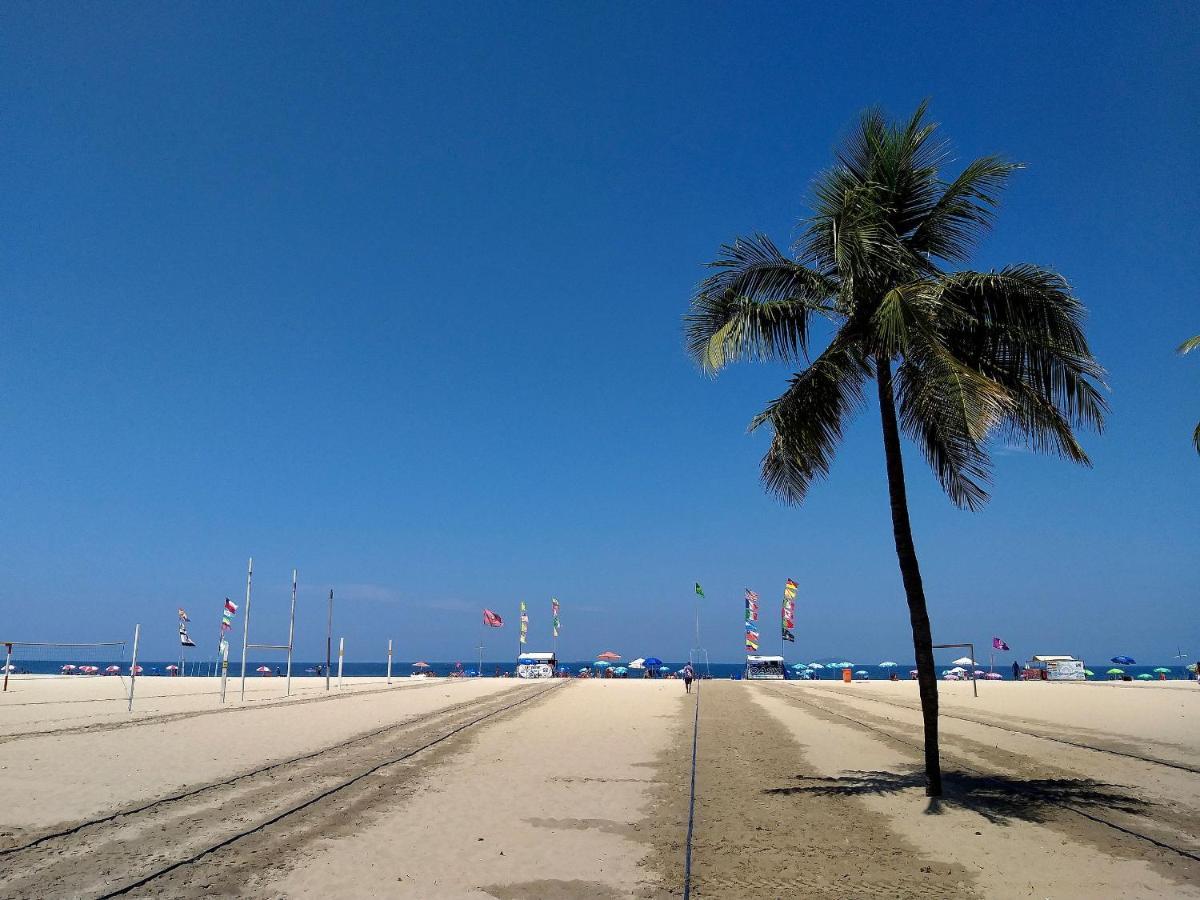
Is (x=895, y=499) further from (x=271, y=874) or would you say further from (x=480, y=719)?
(x=480, y=719)

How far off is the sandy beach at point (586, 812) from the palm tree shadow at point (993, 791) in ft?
0.23

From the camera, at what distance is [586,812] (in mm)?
11414

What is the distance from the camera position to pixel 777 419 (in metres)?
12.4

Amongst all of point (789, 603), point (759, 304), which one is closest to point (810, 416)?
point (759, 304)

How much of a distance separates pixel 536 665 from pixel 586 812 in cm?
5968

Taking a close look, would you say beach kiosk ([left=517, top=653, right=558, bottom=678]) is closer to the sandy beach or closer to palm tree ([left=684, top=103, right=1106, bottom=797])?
the sandy beach

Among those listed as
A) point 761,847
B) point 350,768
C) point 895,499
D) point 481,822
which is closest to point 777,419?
point 895,499

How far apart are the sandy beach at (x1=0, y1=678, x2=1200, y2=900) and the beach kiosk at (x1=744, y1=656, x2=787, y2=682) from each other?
4382cm

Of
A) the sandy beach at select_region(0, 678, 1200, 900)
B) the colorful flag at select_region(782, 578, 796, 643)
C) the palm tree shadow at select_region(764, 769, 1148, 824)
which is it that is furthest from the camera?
the colorful flag at select_region(782, 578, 796, 643)

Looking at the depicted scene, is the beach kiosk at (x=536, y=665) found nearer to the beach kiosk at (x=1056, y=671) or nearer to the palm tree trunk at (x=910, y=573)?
the beach kiosk at (x=1056, y=671)

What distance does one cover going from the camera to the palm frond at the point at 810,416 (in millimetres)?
12312

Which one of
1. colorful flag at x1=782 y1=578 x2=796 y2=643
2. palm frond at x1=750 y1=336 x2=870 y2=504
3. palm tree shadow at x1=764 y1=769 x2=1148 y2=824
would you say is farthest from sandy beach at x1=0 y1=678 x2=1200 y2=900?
colorful flag at x1=782 y1=578 x2=796 y2=643

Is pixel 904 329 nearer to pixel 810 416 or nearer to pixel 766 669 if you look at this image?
pixel 810 416

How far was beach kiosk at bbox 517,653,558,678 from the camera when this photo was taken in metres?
68.3
